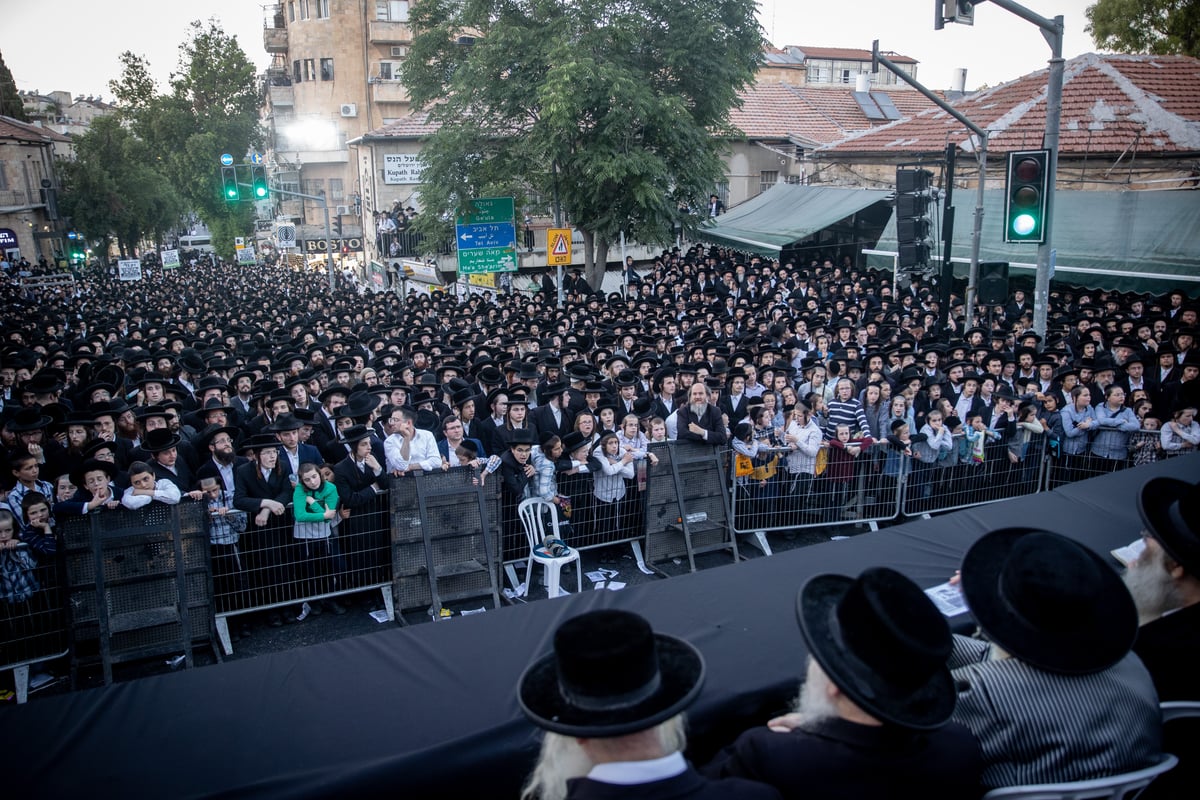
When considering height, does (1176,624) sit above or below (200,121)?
below

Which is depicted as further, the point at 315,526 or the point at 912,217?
the point at 912,217

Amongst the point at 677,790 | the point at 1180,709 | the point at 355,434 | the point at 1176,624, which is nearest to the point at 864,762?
the point at 677,790

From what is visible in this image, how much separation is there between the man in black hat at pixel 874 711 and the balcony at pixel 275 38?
6747cm

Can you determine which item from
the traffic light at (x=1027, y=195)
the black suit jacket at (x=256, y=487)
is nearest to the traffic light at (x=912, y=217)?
the traffic light at (x=1027, y=195)

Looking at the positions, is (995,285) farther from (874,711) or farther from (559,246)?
(874,711)

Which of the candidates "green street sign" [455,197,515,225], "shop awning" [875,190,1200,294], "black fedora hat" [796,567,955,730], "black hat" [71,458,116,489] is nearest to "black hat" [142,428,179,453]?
"black hat" [71,458,116,489]

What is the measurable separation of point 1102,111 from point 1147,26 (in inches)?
463

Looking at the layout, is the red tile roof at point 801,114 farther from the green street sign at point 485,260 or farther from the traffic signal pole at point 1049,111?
the traffic signal pole at point 1049,111

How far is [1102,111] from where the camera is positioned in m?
21.0

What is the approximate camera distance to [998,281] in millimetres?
11773

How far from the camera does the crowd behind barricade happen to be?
2582 millimetres

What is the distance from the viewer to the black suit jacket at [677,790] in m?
2.28

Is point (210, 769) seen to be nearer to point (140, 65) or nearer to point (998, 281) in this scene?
point (998, 281)

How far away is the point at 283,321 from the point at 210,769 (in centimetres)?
1914
